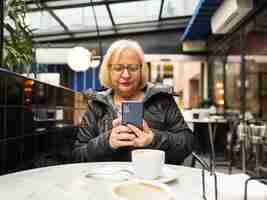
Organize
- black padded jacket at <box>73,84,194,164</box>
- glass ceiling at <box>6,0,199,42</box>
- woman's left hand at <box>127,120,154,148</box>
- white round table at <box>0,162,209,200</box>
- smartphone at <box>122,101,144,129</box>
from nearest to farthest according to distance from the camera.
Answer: white round table at <box>0,162,209,200</box>
smartphone at <box>122,101,144,129</box>
woman's left hand at <box>127,120,154,148</box>
black padded jacket at <box>73,84,194,164</box>
glass ceiling at <box>6,0,199,42</box>

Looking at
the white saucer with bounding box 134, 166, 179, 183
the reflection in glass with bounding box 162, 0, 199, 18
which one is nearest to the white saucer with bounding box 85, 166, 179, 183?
the white saucer with bounding box 134, 166, 179, 183

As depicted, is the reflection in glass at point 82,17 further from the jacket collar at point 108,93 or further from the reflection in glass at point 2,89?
the reflection in glass at point 2,89

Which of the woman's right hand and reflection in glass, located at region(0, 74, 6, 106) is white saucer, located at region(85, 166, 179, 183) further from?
reflection in glass, located at region(0, 74, 6, 106)

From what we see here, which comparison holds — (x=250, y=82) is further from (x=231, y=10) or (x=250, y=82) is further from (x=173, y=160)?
(x=173, y=160)

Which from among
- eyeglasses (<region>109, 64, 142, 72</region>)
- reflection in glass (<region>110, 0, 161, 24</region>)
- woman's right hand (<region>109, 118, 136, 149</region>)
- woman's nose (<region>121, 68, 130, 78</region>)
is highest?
reflection in glass (<region>110, 0, 161, 24</region>)

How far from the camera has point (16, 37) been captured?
65.7 inches

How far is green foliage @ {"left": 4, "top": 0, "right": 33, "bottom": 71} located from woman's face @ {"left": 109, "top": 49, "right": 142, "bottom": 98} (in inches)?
18.5

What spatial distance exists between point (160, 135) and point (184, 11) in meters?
7.07

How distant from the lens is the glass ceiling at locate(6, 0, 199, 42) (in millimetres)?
6863

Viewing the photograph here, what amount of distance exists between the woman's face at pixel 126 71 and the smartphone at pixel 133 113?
0.50 m

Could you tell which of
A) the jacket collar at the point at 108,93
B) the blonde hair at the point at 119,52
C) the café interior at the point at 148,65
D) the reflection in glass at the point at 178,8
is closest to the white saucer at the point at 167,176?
the café interior at the point at 148,65

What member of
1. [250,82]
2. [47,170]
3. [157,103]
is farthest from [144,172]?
[250,82]

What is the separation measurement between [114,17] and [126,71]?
22.2 feet

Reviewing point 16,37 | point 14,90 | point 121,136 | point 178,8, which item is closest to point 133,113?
point 121,136
